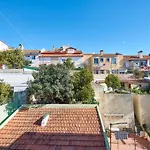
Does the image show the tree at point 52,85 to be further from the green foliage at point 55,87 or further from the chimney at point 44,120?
the chimney at point 44,120

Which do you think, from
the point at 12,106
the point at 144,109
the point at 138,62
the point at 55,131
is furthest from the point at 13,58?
the point at 138,62

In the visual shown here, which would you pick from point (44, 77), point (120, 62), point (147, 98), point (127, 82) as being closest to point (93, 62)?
point (120, 62)

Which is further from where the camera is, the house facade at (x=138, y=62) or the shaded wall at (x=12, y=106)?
the house facade at (x=138, y=62)

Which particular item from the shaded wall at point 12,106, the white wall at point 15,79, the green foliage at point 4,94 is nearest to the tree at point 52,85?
the shaded wall at point 12,106

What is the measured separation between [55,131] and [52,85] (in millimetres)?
4662

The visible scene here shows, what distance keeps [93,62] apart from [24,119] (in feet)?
101

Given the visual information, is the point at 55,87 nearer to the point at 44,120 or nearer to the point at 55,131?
the point at 44,120

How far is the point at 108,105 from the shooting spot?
21.2 m

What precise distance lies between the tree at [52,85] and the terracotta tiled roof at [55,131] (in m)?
1.60

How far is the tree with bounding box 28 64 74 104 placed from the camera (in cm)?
1541

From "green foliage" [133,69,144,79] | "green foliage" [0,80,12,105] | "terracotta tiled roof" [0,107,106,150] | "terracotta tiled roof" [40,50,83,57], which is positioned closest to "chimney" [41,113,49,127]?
"terracotta tiled roof" [0,107,106,150]

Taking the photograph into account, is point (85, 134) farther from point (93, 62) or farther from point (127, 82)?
point (93, 62)

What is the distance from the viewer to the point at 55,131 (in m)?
12.1

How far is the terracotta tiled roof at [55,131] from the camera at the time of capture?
10.4 m
